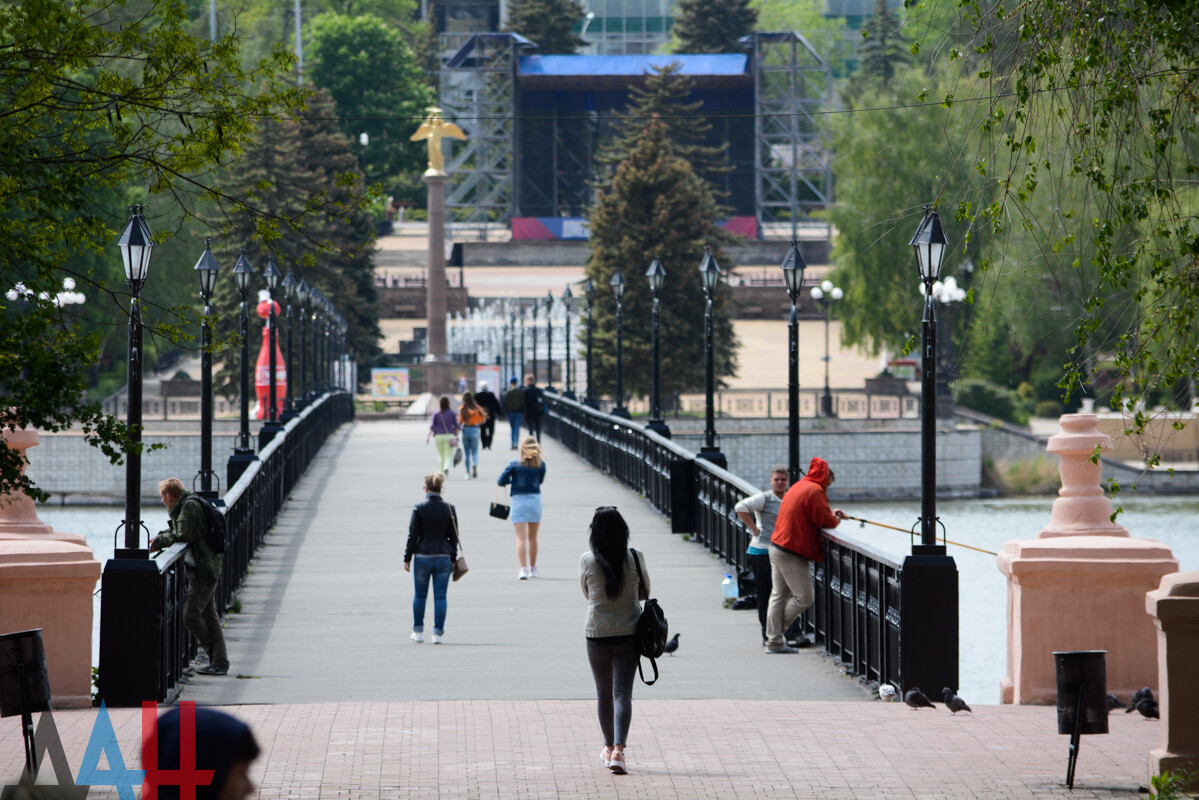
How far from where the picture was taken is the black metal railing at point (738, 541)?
1254 cm

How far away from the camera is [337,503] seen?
93.6ft

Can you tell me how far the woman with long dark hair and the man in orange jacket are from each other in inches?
182

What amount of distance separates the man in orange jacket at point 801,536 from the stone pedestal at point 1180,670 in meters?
5.41

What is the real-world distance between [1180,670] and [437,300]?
63.7 m

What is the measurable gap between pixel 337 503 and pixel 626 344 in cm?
3926

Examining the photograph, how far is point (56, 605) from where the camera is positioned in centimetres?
1147

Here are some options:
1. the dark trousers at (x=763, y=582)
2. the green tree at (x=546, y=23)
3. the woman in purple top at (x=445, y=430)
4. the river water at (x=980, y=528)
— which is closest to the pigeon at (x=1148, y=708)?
the dark trousers at (x=763, y=582)

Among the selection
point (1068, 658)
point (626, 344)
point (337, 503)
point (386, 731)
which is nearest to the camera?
point (1068, 658)

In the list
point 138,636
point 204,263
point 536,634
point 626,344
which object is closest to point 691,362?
point 626,344

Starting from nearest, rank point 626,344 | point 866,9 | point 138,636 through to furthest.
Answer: point 138,636, point 626,344, point 866,9

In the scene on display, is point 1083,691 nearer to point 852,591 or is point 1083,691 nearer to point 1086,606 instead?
point 1086,606

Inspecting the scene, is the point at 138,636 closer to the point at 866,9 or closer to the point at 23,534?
the point at 23,534

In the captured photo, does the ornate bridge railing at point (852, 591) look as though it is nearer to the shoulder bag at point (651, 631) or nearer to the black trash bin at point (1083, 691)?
the black trash bin at point (1083, 691)

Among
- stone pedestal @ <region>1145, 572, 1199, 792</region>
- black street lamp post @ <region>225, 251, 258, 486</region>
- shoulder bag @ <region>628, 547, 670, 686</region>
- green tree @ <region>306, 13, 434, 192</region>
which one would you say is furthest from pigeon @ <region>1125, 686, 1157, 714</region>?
green tree @ <region>306, 13, 434, 192</region>
